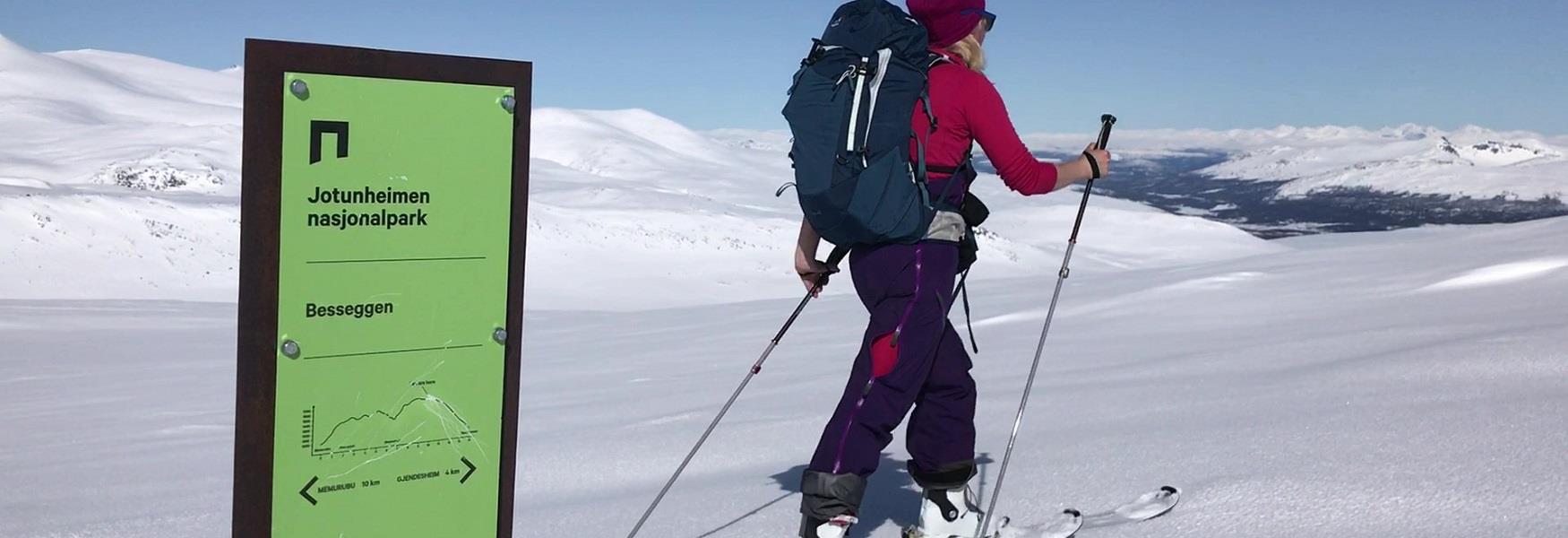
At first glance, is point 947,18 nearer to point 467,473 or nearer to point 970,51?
point 970,51

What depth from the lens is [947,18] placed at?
2.81 m

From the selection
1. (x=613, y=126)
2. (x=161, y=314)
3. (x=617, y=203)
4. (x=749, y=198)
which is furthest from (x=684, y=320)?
(x=613, y=126)

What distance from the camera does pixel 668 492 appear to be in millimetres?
3713

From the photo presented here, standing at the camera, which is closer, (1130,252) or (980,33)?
(980,33)

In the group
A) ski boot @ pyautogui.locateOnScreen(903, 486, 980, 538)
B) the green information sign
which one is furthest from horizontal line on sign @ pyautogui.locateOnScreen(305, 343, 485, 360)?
ski boot @ pyautogui.locateOnScreen(903, 486, 980, 538)

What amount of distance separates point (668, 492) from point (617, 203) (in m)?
36.9

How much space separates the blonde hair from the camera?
9.21 ft

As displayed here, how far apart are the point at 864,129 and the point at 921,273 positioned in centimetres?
44

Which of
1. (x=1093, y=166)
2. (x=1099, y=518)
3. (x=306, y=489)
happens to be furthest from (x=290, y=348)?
(x=1099, y=518)

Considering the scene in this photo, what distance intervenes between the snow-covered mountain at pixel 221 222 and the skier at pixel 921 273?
817 inches

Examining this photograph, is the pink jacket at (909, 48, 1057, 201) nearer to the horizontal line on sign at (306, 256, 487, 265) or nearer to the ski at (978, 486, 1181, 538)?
the ski at (978, 486, 1181, 538)

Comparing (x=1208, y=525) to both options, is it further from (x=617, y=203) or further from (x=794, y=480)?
(x=617, y=203)

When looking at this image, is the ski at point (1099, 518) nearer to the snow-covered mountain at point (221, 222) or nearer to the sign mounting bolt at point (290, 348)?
the sign mounting bolt at point (290, 348)

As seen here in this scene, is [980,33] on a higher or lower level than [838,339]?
higher
